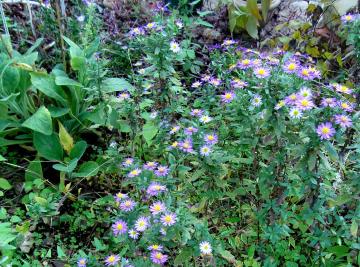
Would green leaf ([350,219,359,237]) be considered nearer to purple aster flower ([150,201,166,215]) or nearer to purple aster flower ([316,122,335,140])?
purple aster flower ([316,122,335,140])

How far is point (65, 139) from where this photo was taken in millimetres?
2453

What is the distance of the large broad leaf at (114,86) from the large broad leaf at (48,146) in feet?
1.23

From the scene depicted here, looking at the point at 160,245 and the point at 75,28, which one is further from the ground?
the point at 75,28

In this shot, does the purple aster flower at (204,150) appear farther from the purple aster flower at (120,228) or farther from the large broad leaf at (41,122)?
the large broad leaf at (41,122)

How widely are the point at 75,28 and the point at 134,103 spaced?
0.88 m

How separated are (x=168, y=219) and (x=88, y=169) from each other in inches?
38.5

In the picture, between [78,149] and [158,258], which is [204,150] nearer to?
[158,258]

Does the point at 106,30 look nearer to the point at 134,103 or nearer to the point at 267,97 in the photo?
the point at 134,103

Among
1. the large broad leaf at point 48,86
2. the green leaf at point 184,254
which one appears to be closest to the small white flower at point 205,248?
the green leaf at point 184,254

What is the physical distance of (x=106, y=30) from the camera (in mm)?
3588

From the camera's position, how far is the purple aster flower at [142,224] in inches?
65.8

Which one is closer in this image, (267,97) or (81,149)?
(267,97)

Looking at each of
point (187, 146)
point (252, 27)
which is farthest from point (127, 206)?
point (252, 27)

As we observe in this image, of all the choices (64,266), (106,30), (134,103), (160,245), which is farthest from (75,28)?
(160,245)
